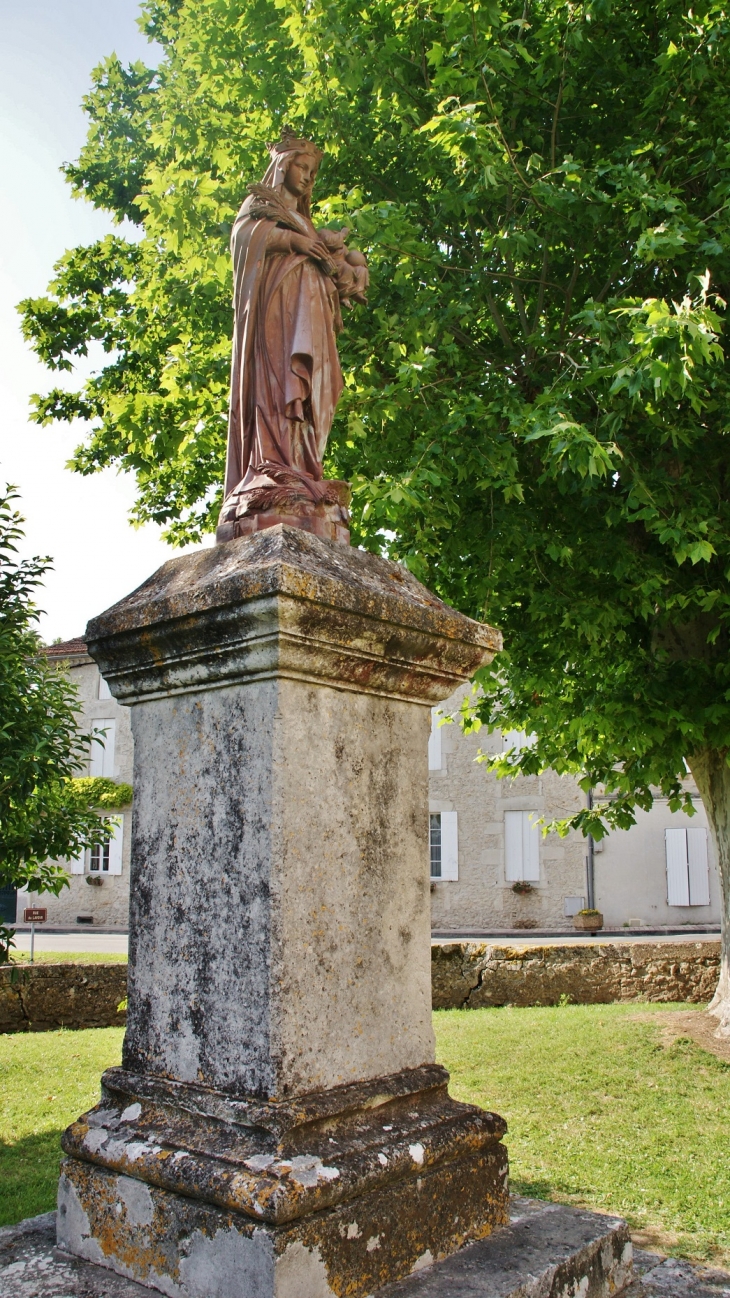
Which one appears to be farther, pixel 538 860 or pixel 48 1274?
pixel 538 860

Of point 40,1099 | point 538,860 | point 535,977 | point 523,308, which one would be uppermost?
point 523,308

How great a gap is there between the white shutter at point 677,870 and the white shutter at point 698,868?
0.08 meters

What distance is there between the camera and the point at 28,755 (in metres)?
5.08

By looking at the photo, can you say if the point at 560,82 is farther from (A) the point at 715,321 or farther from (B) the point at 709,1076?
(B) the point at 709,1076

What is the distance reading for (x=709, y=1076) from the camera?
25.0 feet

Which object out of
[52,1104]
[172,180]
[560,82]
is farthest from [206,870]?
[172,180]

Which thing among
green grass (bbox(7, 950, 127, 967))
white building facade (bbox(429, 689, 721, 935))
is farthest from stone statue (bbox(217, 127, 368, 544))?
white building facade (bbox(429, 689, 721, 935))

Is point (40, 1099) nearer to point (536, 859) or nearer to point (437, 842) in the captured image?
point (536, 859)

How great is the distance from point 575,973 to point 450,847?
8.65 meters

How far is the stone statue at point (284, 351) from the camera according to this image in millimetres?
2789

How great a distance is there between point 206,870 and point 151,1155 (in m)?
0.65

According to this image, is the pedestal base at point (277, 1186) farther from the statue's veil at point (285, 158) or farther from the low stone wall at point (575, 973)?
the low stone wall at point (575, 973)

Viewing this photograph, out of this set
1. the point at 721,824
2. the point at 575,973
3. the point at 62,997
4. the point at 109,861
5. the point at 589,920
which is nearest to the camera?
the point at 721,824

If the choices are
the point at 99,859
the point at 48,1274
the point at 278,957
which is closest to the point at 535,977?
the point at 48,1274
